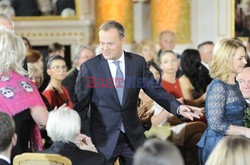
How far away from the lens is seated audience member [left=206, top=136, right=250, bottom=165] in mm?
3350

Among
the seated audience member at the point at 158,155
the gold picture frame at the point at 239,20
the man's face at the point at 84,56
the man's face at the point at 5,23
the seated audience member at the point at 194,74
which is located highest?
the man's face at the point at 5,23

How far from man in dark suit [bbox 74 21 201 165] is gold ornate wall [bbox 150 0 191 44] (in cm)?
685

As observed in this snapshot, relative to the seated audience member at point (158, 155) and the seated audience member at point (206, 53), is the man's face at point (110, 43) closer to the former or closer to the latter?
the seated audience member at point (158, 155)

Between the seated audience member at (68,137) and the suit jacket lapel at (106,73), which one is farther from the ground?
the suit jacket lapel at (106,73)

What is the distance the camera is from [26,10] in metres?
12.4

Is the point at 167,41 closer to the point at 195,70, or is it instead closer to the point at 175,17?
the point at 175,17

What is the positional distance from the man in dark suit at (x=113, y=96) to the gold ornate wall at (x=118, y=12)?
6865 mm

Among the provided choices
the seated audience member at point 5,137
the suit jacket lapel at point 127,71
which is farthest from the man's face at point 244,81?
the seated audience member at point 5,137

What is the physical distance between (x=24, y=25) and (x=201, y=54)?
4238 mm

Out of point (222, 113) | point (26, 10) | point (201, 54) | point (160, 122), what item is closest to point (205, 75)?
point (201, 54)

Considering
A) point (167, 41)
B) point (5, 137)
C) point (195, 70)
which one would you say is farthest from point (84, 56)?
point (5, 137)

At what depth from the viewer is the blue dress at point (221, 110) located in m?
5.14

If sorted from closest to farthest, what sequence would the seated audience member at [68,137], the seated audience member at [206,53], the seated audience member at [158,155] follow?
the seated audience member at [158,155] < the seated audience member at [68,137] < the seated audience member at [206,53]

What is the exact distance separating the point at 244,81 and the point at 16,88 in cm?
193
